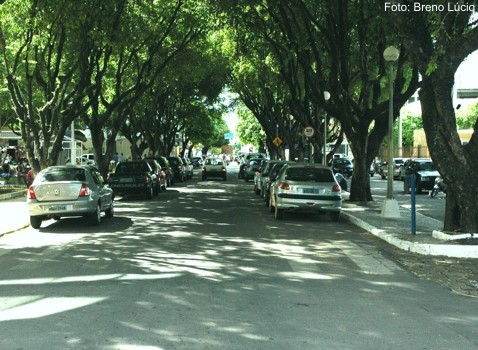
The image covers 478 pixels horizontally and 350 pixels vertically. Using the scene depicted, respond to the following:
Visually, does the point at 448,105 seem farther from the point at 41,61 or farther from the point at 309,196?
the point at 41,61

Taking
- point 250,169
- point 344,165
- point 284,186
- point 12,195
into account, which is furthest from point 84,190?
point 344,165

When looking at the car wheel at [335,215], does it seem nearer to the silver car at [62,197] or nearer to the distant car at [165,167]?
the silver car at [62,197]

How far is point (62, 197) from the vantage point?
13234 mm

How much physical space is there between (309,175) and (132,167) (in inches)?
390

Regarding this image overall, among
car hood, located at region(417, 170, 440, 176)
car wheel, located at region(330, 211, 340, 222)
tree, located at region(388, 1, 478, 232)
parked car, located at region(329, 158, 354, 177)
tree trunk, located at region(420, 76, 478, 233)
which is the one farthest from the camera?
parked car, located at region(329, 158, 354, 177)

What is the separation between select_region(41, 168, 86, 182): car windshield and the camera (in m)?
13.7

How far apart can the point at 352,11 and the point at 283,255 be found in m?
12.4

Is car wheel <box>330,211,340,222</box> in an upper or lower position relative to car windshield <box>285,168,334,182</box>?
lower

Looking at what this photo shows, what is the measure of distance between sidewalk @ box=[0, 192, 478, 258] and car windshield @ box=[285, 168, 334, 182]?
1299 mm

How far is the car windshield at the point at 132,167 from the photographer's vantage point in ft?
75.3

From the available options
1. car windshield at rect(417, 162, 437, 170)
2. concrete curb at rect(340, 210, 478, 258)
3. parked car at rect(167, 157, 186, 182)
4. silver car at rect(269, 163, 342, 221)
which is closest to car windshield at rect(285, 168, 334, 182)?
silver car at rect(269, 163, 342, 221)

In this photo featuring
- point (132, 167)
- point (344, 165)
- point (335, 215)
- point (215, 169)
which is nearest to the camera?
point (335, 215)

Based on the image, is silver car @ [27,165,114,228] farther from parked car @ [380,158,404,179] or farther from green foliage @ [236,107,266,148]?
green foliage @ [236,107,266,148]

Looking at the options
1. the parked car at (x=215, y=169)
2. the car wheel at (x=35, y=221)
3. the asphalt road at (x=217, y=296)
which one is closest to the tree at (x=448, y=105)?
the asphalt road at (x=217, y=296)
